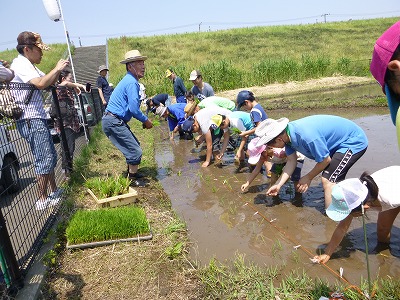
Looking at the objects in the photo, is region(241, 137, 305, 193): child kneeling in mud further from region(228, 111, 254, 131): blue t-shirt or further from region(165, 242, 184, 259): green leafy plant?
region(165, 242, 184, 259): green leafy plant

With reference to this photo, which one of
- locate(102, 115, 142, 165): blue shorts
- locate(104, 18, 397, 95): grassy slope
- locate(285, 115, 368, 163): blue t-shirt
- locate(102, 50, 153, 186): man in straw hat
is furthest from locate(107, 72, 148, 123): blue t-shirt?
locate(104, 18, 397, 95): grassy slope

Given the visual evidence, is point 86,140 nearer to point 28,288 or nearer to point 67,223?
point 67,223

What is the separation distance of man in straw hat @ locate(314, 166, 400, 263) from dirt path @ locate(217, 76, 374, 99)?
557 inches

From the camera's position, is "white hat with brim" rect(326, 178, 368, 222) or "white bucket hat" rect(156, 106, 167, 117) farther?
"white bucket hat" rect(156, 106, 167, 117)

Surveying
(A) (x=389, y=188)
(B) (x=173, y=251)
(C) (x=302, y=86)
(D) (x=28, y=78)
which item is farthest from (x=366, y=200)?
(C) (x=302, y=86)

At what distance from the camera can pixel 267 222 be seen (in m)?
4.08

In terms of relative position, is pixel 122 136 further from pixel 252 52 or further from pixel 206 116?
pixel 252 52

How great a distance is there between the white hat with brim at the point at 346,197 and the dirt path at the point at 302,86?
14.7 m

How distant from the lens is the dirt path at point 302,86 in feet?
58.3

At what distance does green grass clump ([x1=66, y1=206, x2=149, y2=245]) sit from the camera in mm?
3584

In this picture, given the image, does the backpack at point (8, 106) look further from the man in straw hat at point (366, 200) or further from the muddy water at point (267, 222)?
the man in straw hat at point (366, 200)

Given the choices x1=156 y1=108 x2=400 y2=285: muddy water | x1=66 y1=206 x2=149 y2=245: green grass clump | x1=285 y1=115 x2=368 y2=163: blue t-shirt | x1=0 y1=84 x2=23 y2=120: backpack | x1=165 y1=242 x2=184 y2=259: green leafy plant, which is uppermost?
x1=0 y1=84 x2=23 y2=120: backpack

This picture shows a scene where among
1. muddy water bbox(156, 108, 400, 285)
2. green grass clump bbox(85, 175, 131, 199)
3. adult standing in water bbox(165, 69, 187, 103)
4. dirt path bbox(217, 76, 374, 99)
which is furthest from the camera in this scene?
dirt path bbox(217, 76, 374, 99)

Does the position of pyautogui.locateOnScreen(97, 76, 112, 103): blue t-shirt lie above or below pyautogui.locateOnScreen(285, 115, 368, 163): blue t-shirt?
above
